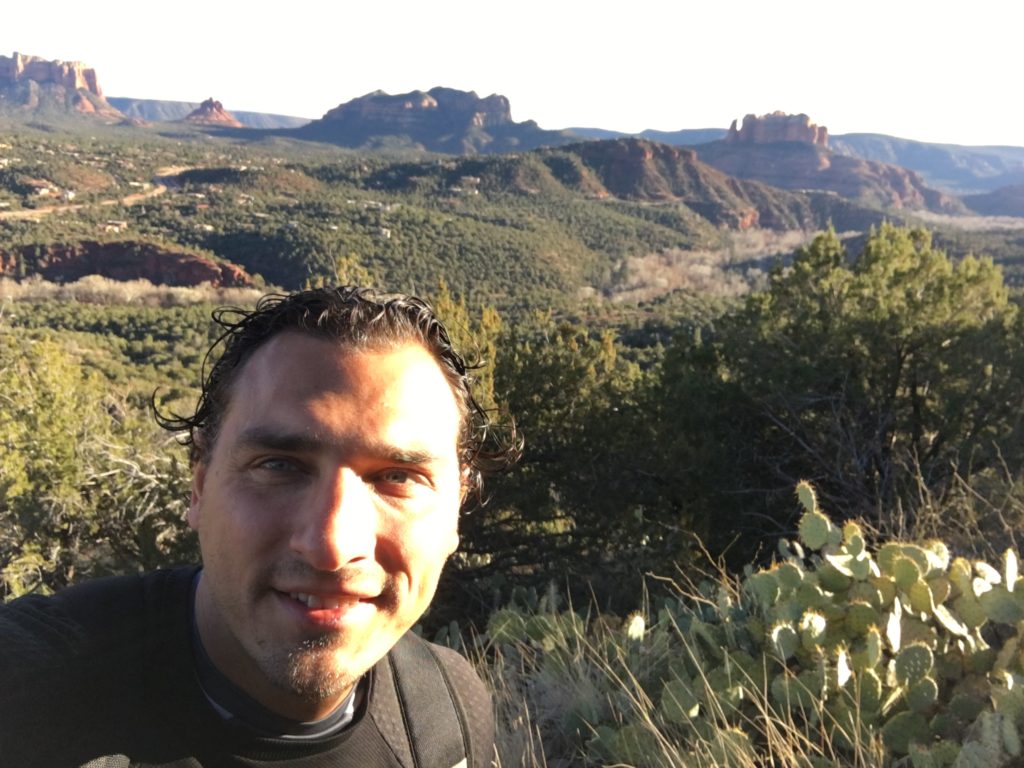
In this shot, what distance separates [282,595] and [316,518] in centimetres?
15

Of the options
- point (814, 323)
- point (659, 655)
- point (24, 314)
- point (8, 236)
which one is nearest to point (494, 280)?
point (24, 314)

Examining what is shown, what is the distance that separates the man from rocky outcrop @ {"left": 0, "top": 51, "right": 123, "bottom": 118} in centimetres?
21303

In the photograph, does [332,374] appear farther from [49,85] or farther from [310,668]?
[49,85]

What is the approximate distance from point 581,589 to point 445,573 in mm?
1569

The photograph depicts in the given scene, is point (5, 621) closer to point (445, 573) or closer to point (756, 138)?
point (445, 573)

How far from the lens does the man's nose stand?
1257 millimetres

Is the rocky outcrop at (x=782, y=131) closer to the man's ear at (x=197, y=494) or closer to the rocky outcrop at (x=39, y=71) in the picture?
the rocky outcrop at (x=39, y=71)

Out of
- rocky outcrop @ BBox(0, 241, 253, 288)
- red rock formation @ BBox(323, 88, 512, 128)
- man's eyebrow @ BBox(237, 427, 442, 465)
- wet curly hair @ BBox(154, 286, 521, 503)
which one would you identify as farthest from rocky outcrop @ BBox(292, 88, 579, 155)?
man's eyebrow @ BBox(237, 427, 442, 465)

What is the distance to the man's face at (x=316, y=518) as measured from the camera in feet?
4.18

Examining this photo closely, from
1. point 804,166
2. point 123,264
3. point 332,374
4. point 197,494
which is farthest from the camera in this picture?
point 804,166

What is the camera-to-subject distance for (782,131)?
17038cm

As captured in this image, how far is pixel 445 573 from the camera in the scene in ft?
27.0

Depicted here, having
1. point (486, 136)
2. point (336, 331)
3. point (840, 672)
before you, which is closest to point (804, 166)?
point (486, 136)

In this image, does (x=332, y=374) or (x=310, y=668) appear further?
(x=332, y=374)
